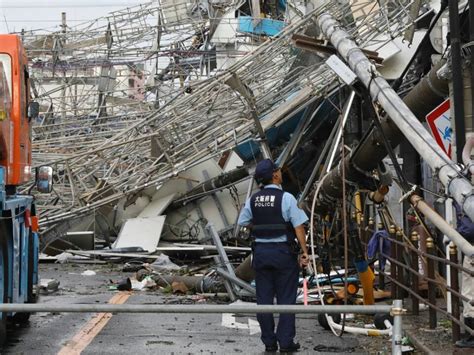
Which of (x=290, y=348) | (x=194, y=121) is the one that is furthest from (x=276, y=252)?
(x=194, y=121)

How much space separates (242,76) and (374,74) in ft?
38.4

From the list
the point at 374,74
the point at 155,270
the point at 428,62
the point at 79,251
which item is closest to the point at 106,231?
the point at 79,251

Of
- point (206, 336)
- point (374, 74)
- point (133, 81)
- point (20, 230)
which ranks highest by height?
point (133, 81)

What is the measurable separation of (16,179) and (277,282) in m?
3.61

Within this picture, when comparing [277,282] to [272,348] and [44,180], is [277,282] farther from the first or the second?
[44,180]

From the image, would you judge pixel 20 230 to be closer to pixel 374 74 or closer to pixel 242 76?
pixel 374 74

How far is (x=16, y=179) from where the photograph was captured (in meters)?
9.79

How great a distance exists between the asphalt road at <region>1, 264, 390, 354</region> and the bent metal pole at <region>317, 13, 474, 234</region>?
9.12ft

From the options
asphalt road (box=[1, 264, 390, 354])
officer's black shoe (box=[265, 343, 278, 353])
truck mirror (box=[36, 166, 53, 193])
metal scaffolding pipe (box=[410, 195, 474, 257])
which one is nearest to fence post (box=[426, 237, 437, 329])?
asphalt road (box=[1, 264, 390, 354])

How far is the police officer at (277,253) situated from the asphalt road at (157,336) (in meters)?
0.57

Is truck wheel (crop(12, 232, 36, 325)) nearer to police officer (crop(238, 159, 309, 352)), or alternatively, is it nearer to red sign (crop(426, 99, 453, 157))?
police officer (crop(238, 159, 309, 352))

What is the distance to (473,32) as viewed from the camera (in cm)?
780

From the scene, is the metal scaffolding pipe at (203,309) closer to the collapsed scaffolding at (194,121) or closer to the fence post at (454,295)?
the fence post at (454,295)

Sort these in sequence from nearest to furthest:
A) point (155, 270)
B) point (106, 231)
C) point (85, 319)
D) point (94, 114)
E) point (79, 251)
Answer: point (85, 319), point (155, 270), point (79, 251), point (106, 231), point (94, 114)
